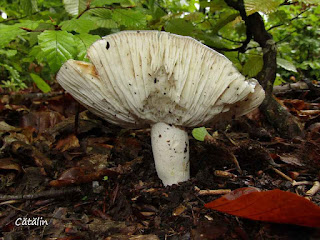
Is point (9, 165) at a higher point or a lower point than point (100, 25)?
lower

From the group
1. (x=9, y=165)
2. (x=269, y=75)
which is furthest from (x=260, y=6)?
(x=9, y=165)

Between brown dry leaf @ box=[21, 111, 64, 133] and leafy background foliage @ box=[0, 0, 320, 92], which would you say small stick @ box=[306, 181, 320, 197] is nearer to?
leafy background foliage @ box=[0, 0, 320, 92]

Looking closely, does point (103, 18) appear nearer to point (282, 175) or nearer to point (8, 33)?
point (8, 33)

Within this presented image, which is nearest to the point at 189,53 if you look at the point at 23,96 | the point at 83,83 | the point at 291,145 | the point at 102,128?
the point at 83,83

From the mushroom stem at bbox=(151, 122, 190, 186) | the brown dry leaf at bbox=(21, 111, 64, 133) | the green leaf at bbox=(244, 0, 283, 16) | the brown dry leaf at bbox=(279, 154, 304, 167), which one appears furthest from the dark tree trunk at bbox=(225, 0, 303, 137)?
the brown dry leaf at bbox=(21, 111, 64, 133)

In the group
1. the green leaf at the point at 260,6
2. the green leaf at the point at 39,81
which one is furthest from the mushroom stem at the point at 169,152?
the green leaf at the point at 39,81

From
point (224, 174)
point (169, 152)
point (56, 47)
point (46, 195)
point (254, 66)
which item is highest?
point (56, 47)

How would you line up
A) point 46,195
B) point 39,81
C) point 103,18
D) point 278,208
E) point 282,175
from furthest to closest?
1. point 39,81
2. point 103,18
3. point 282,175
4. point 46,195
5. point 278,208
